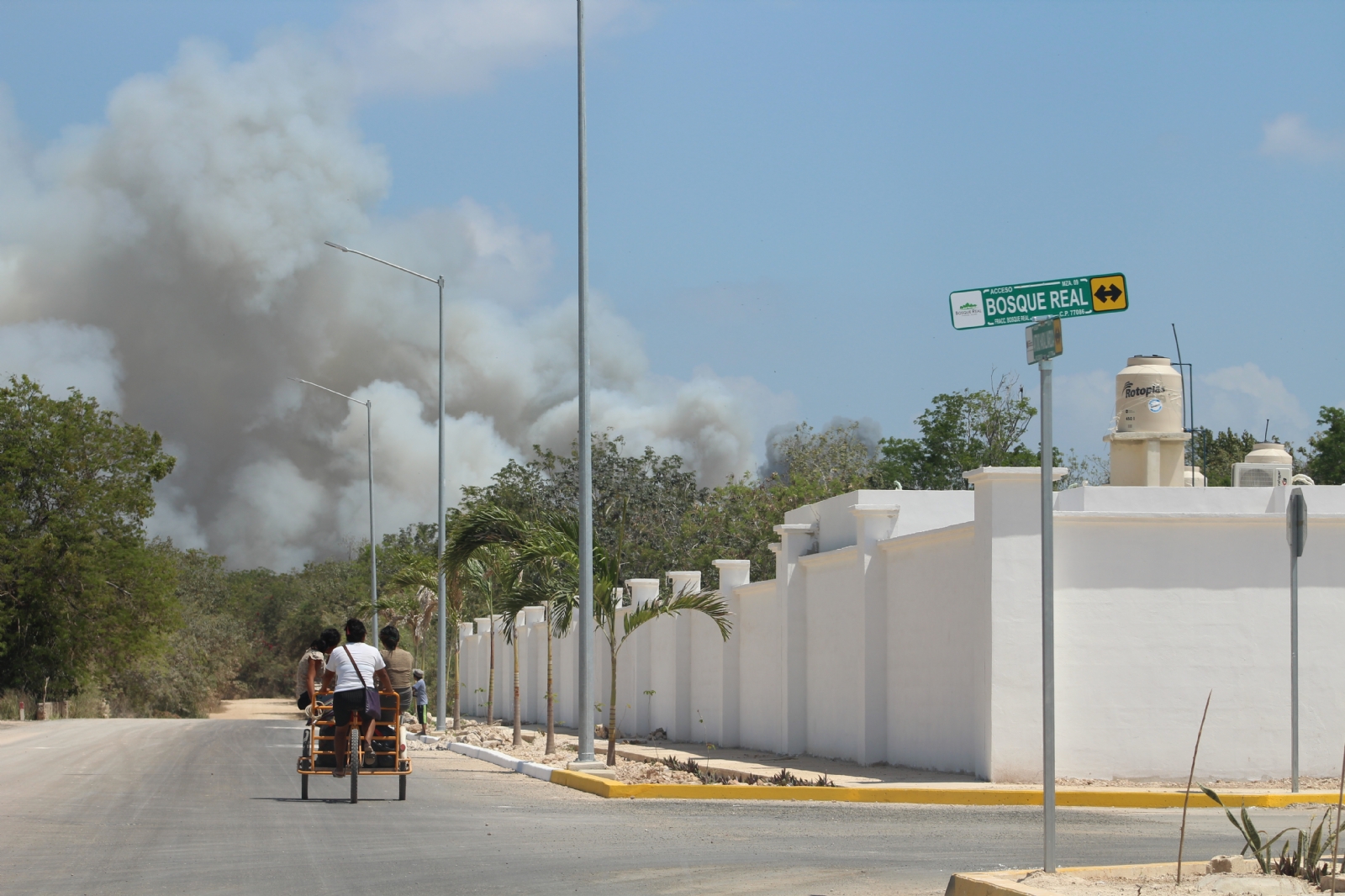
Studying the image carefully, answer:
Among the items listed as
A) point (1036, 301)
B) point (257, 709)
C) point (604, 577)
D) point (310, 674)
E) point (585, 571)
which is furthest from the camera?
point (257, 709)

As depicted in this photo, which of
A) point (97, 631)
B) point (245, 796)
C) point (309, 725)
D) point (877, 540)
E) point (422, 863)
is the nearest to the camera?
point (422, 863)

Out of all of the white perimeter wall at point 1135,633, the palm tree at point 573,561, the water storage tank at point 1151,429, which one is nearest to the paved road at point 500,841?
the white perimeter wall at point 1135,633

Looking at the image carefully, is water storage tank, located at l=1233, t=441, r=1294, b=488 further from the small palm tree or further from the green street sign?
the green street sign

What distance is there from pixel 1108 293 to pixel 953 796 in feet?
25.9

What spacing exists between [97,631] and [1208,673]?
41.5m

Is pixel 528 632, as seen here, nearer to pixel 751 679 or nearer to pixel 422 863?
pixel 751 679

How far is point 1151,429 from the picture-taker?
19.3 metres

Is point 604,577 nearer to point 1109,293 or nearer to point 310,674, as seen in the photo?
point 310,674

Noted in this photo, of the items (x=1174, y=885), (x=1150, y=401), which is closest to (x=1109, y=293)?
(x=1174, y=885)

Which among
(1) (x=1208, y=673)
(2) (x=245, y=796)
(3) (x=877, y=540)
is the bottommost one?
(2) (x=245, y=796)

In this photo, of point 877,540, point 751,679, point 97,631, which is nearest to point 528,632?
point 97,631

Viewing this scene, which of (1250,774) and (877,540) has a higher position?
(877,540)

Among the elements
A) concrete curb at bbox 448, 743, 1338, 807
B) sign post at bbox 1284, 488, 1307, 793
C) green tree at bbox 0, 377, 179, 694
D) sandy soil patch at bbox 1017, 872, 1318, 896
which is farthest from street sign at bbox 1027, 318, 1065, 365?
green tree at bbox 0, 377, 179, 694

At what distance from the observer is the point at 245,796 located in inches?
623
